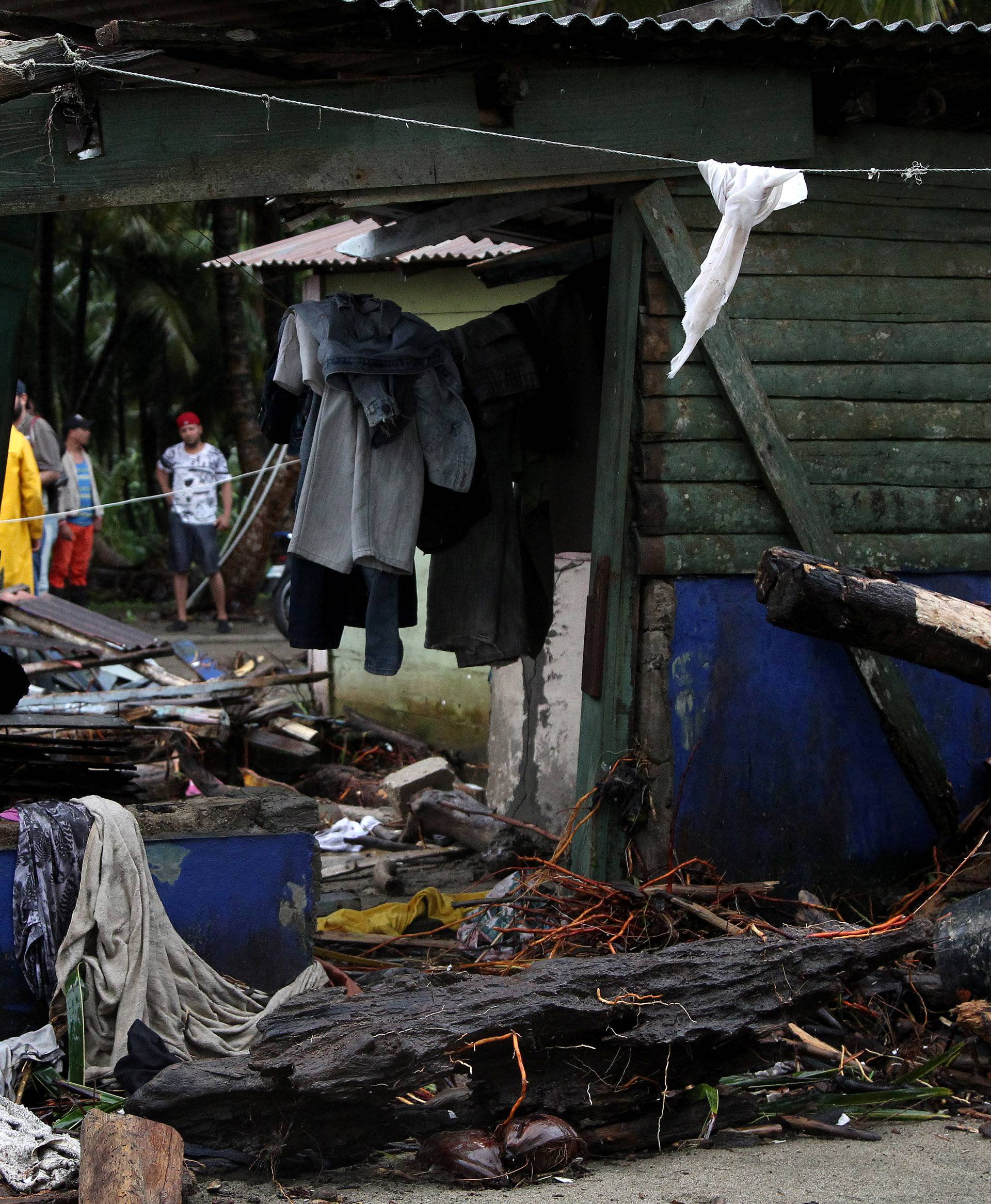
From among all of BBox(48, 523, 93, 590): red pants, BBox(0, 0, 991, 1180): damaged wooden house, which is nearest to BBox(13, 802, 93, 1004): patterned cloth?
BBox(0, 0, 991, 1180): damaged wooden house

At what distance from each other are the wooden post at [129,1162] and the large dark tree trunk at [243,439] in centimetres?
1197

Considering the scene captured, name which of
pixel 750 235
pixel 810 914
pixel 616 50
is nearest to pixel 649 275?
pixel 750 235

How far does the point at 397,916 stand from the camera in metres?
6.04

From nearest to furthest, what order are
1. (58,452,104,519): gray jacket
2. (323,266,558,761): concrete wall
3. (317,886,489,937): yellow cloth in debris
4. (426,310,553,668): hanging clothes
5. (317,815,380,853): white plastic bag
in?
(426,310,553,668): hanging clothes
(317,886,489,937): yellow cloth in debris
(317,815,380,853): white plastic bag
(323,266,558,761): concrete wall
(58,452,104,519): gray jacket

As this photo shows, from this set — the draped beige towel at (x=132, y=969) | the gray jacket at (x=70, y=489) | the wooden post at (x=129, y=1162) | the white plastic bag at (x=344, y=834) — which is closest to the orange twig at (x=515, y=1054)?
the wooden post at (x=129, y=1162)

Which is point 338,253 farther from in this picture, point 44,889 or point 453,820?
point 44,889

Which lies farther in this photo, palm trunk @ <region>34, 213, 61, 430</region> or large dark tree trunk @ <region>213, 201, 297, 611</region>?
palm trunk @ <region>34, 213, 61, 430</region>

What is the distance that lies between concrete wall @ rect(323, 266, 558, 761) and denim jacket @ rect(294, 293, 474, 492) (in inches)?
155

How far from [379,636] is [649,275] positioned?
1.87 m

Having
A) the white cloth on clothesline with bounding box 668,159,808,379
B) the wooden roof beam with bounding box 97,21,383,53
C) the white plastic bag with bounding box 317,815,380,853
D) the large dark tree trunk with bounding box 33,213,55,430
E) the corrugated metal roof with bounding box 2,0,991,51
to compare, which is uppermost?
the large dark tree trunk with bounding box 33,213,55,430

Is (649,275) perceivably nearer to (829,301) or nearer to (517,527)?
(829,301)

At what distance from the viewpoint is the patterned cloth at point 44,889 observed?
429 centimetres

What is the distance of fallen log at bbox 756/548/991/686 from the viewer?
4273 millimetres

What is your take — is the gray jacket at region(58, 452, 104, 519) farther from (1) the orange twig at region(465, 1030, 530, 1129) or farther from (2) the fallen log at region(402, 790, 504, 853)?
(1) the orange twig at region(465, 1030, 530, 1129)
